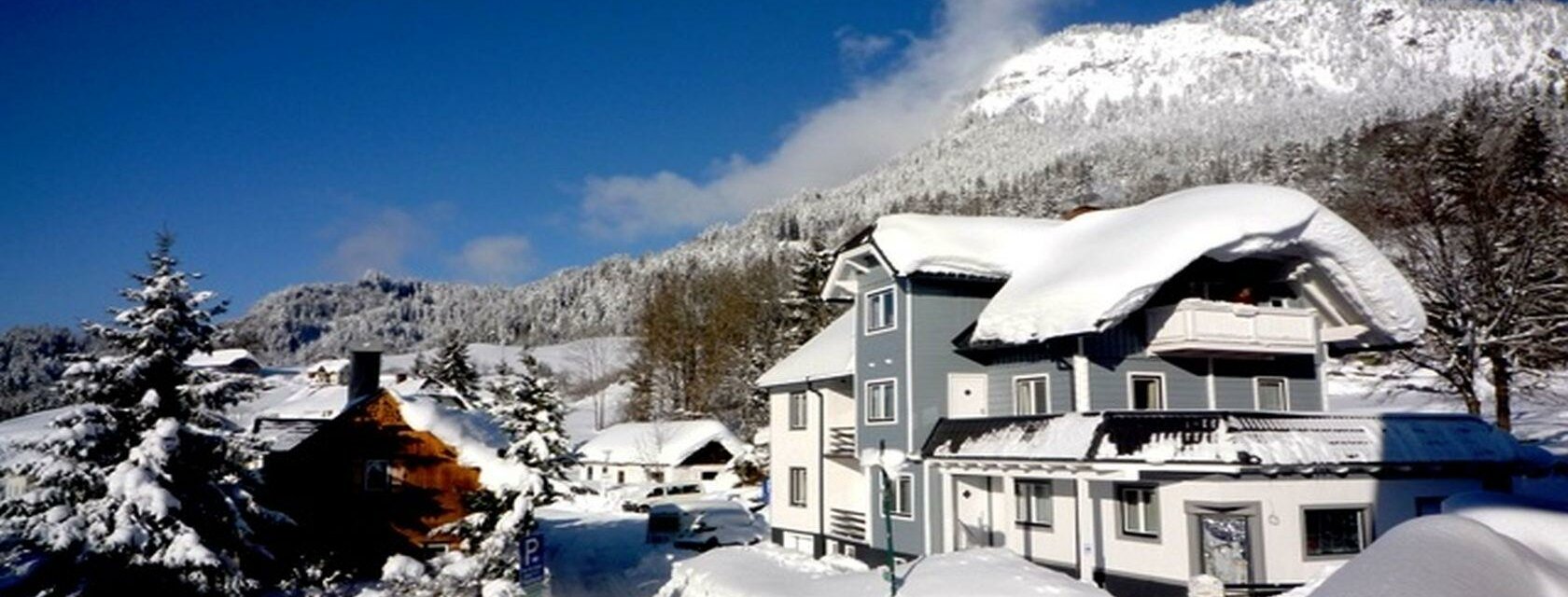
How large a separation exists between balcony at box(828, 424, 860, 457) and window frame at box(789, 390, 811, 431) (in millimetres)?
2108

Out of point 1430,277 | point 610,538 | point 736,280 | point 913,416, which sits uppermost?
point 736,280

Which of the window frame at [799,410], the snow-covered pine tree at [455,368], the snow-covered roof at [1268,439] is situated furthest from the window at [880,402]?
the snow-covered pine tree at [455,368]

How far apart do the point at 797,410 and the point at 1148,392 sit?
13871 millimetres

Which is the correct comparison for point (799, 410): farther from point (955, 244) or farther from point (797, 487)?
point (955, 244)

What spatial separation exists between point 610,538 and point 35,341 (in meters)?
194

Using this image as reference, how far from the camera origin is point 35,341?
18800cm

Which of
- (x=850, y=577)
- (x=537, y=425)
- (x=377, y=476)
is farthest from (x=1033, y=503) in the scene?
(x=377, y=476)

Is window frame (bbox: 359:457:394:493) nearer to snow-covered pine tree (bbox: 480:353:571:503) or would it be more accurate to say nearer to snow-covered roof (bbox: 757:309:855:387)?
snow-covered pine tree (bbox: 480:353:571:503)

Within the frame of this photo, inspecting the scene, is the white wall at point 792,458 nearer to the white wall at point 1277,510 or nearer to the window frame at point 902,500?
the window frame at point 902,500

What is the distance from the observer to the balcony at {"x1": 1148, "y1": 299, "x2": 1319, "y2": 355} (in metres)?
25.2

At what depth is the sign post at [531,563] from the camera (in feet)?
70.3

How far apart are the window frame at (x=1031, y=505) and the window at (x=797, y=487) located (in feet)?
34.6

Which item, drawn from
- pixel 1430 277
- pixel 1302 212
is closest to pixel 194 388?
pixel 1302 212

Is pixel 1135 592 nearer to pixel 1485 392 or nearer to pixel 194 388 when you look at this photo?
pixel 194 388
